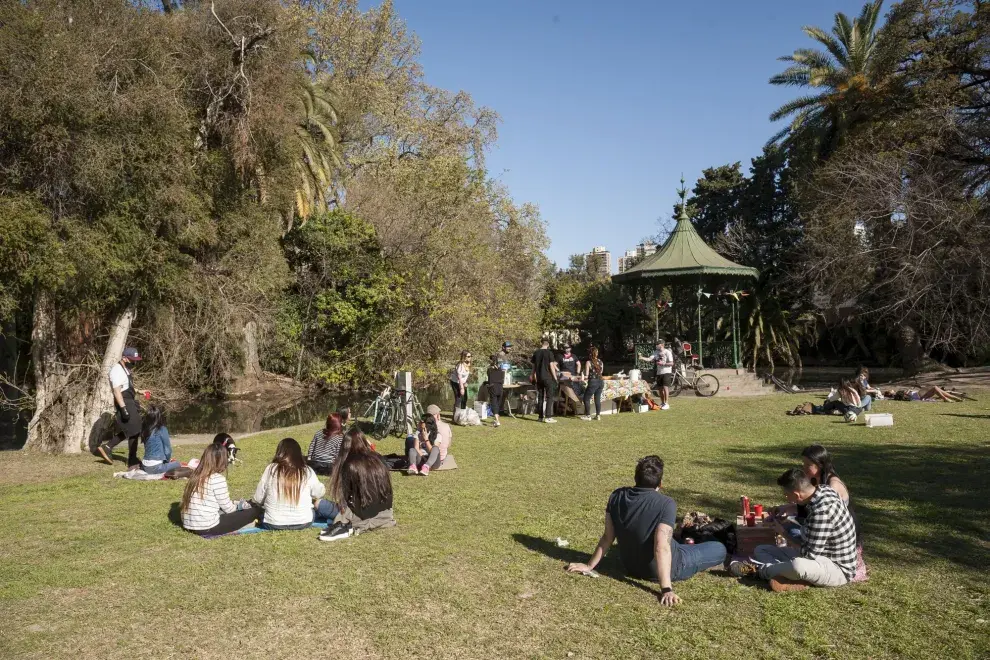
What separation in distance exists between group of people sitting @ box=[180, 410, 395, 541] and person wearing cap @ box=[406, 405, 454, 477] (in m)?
2.61

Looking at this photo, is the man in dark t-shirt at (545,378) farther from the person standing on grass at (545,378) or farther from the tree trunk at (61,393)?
the tree trunk at (61,393)

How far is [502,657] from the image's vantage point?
4.33 m

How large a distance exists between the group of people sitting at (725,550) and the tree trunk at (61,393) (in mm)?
9557

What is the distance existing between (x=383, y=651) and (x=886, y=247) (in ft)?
74.1

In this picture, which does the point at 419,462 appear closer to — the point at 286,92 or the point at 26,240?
the point at 26,240

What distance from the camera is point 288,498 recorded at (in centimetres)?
694

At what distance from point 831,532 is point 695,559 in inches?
37.8

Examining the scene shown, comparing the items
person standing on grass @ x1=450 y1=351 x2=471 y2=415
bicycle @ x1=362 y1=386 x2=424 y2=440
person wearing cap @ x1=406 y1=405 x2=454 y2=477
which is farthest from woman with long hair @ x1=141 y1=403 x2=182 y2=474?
person standing on grass @ x1=450 y1=351 x2=471 y2=415

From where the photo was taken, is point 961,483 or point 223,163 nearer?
point 961,483

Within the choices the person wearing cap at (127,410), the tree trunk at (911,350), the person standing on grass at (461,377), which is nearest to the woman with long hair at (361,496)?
the person wearing cap at (127,410)

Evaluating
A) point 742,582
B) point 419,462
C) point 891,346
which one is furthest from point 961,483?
point 891,346

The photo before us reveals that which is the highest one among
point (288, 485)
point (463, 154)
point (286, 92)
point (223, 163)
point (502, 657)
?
point (463, 154)

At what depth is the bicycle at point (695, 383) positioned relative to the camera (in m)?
20.5

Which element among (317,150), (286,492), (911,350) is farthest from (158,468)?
(911,350)
